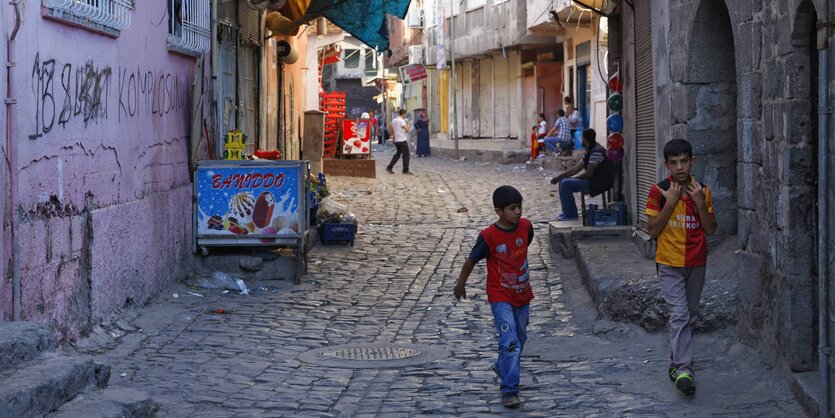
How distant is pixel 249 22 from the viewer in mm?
16188

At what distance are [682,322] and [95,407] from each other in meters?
3.21

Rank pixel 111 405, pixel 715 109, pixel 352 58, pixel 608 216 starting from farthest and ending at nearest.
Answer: pixel 352 58, pixel 608 216, pixel 715 109, pixel 111 405

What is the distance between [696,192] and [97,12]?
14.2 ft

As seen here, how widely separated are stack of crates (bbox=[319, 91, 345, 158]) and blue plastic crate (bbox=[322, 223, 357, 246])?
42.4 feet

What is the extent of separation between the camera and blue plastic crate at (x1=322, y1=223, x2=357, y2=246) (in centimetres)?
1468

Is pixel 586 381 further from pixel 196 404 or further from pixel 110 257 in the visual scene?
pixel 110 257

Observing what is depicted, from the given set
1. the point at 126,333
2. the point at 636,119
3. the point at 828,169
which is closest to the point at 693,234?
the point at 828,169

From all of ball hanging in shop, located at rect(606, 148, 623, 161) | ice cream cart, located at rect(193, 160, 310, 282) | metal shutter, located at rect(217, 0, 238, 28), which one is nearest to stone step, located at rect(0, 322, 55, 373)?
ice cream cart, located at rect(193, 160, 310, 282)

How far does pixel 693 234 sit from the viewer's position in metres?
6.89

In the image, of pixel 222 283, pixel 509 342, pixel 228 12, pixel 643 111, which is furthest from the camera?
pixel 228 12

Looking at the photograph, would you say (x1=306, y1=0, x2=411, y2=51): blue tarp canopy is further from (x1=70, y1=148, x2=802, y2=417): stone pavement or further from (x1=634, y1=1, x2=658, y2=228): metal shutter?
(x1=634, y1=1, x2=658, y2=228): metal shutter

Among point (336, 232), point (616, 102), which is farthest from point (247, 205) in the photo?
point (616, 102)

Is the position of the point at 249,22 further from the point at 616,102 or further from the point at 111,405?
the point at 111,405

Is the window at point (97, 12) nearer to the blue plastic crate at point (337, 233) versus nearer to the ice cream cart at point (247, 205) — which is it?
the ice cream cart at point (247, 205)
